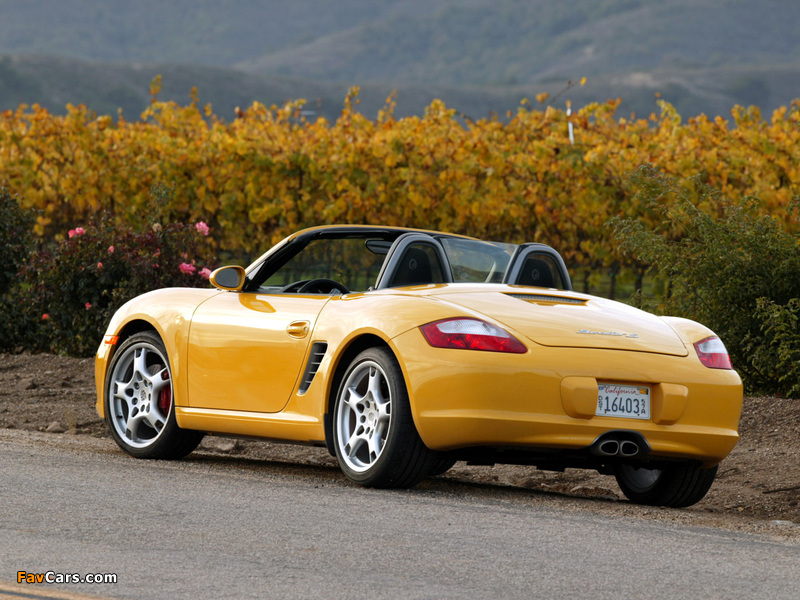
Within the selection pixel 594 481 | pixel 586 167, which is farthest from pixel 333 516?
pixel 586 167

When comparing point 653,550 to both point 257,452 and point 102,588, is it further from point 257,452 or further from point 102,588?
point 257,452

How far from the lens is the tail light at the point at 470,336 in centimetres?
662

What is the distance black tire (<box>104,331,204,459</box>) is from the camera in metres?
8.17

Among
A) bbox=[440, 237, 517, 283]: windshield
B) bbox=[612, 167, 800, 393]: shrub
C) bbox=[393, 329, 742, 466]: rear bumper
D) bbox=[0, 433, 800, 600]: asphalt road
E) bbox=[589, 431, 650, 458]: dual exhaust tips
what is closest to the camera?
bbox=[0, 433, 800, 600]: asphalt road

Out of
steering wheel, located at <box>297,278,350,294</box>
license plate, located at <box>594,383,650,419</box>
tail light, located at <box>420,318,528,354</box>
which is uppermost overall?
steering wheel, located at <box>297,278,350,294</box>

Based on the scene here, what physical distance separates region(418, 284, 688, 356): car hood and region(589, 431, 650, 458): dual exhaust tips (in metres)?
0.43

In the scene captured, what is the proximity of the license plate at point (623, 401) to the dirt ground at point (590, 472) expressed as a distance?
53 centimetres

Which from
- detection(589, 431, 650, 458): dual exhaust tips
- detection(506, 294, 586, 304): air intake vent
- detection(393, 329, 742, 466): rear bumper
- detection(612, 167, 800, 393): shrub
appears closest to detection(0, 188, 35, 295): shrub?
detection(612, 167, 800, 393): shrub

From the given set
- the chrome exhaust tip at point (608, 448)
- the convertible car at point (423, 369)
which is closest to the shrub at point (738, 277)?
the convertible car at point (423, 369)

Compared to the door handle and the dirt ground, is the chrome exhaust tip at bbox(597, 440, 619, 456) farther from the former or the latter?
the door handle

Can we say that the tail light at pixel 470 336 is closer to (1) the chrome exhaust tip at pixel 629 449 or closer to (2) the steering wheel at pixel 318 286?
(1) the chrome exhaust tip at pixel 629 449

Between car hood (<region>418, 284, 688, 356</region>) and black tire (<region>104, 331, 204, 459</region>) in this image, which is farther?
black tire (<region>104, 331, 204, 459</region>)

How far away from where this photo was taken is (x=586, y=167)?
15164 millimetres

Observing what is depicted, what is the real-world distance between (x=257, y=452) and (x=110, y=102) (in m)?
153
